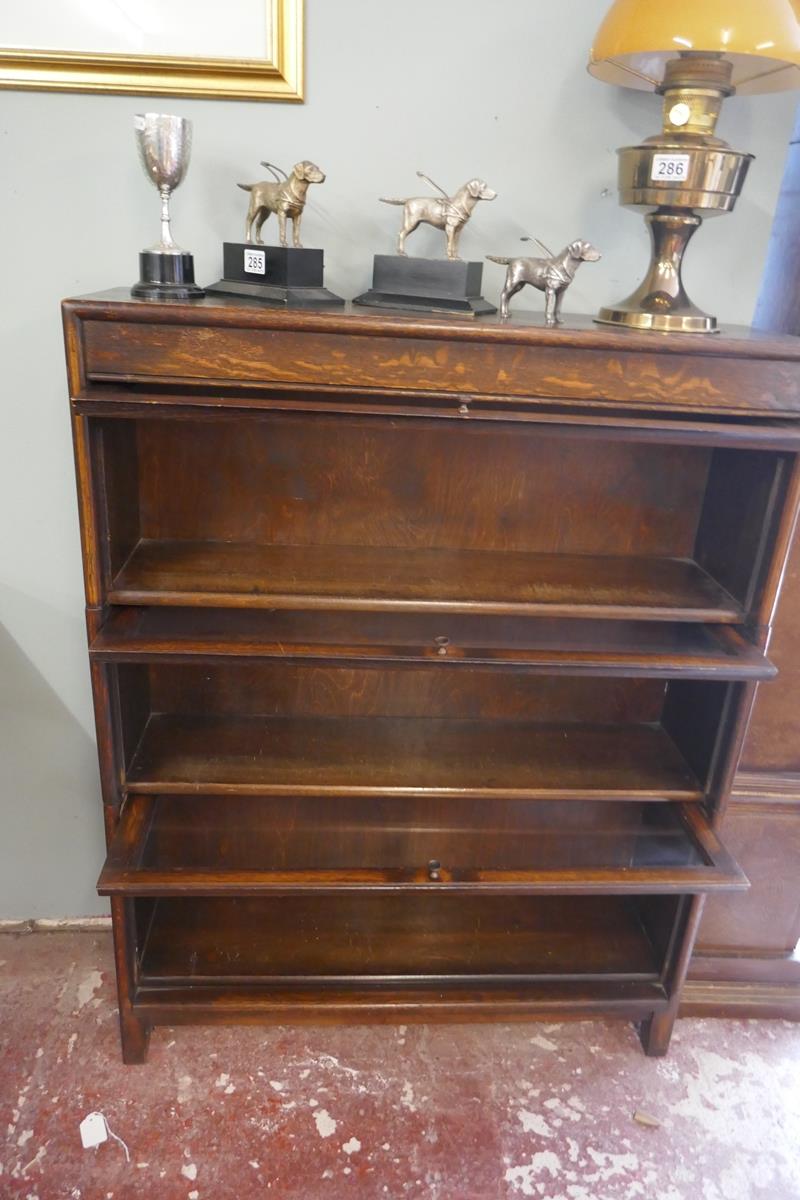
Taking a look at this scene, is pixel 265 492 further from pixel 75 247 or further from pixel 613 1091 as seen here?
pixel 613 1091

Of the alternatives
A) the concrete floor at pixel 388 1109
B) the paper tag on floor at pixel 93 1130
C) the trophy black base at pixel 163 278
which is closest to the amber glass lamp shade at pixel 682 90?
the trophy black base at pixel 163 278

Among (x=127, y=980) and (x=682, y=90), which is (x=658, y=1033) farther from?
(x=682, y=90)

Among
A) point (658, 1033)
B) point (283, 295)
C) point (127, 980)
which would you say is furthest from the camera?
point (658, 1033)

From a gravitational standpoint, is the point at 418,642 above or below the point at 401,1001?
above

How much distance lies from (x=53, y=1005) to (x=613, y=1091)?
997 millimetres

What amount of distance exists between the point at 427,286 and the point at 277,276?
0.67ft

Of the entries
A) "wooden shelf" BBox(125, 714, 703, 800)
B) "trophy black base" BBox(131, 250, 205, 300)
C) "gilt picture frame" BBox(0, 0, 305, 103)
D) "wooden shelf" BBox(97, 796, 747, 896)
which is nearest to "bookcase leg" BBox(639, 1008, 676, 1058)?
"wooden shelf" BBox(97, 796, 747, 896)

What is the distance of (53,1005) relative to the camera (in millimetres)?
1555

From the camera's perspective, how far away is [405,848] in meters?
1.61

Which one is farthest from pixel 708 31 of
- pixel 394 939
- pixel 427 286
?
pixel 394 939

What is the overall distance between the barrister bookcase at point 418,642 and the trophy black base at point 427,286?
0.09 m

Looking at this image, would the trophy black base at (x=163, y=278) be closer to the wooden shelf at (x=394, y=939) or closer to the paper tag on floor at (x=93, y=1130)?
the wooden shelf at (x=394, y=939)

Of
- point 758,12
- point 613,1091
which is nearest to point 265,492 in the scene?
point 758,12

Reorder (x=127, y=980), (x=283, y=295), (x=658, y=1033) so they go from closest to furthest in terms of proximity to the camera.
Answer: (x=283, y=295)
(x=127, y=980)
(x=658, y=1033)
